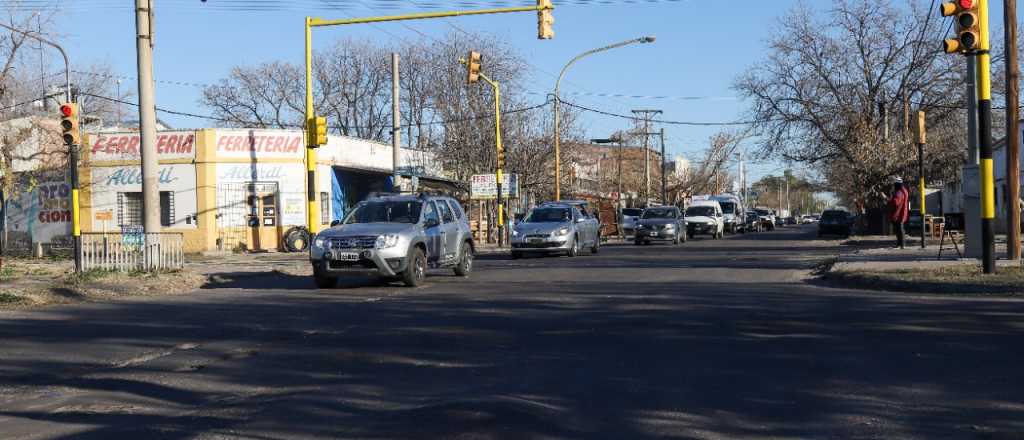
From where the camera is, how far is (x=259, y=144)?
38.0m

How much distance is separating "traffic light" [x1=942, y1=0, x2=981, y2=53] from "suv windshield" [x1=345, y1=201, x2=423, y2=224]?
9.33 m

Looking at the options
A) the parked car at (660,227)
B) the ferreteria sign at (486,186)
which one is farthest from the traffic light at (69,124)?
the parked car at (660,227)

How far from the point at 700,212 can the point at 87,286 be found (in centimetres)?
3607

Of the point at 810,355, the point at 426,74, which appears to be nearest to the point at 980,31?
the point at 810,355

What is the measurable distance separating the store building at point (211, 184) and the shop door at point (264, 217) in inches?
0.6

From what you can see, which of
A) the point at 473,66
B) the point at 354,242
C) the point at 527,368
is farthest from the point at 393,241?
the point at 473,66

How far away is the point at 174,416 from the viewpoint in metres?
7.16

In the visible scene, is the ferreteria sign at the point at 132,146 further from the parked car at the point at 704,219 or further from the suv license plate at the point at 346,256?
the parked car at the point at 704,219

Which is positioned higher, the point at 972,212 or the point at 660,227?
the point at 972,212

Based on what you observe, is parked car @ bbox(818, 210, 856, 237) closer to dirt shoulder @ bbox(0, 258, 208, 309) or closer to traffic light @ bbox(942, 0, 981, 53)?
traffic light @ bbox(942, 0, 981, 53)

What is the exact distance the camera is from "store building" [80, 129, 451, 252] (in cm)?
3738

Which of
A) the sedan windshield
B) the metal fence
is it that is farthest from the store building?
the metal fence

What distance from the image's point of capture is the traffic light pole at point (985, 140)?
15.6 m

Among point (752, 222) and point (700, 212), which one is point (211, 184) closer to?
point (700, 212)
